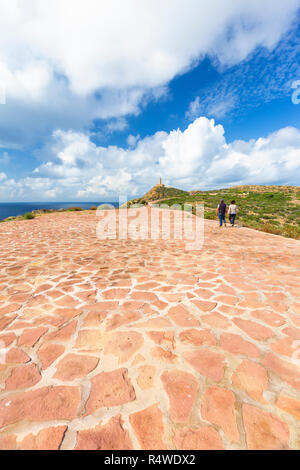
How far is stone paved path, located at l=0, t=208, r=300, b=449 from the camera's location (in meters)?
1.29

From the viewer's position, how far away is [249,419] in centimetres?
136

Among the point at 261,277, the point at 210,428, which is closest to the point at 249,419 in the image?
the point at 210,428

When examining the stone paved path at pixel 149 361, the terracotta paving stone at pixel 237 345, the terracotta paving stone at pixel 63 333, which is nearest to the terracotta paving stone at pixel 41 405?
the stone paved path at pixel 149 361

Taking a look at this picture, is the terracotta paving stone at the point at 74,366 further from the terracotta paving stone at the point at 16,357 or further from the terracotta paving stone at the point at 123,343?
the terracotta paving stone at the point at 16,357

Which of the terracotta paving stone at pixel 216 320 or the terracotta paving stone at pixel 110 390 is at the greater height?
the terracotta paving stone at pixel 216 320

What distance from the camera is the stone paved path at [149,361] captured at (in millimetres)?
1286

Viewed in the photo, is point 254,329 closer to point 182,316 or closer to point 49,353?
point 182,316

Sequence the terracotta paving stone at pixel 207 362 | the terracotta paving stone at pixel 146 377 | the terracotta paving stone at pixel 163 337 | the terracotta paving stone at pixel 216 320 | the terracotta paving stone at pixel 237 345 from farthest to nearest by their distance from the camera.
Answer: the terracotta paving stone at pixel 216 320 → the terracotta paving stone at pixel 163 337 → the terracotta paving stone at pixel 237 345 → the terracotta paving stone at pixel 207 362 → the terracotta paving stone at pixel 146 377

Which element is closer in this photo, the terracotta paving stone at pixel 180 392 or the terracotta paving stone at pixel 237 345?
the terracotta paving stone at pixel 180 392

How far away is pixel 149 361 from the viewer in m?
1.83

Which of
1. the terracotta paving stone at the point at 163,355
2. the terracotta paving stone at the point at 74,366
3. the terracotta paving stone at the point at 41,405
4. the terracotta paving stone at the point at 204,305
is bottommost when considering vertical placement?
the terracotta paving stone at the point at 41,405

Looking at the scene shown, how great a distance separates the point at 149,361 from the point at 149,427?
1.74 ft
